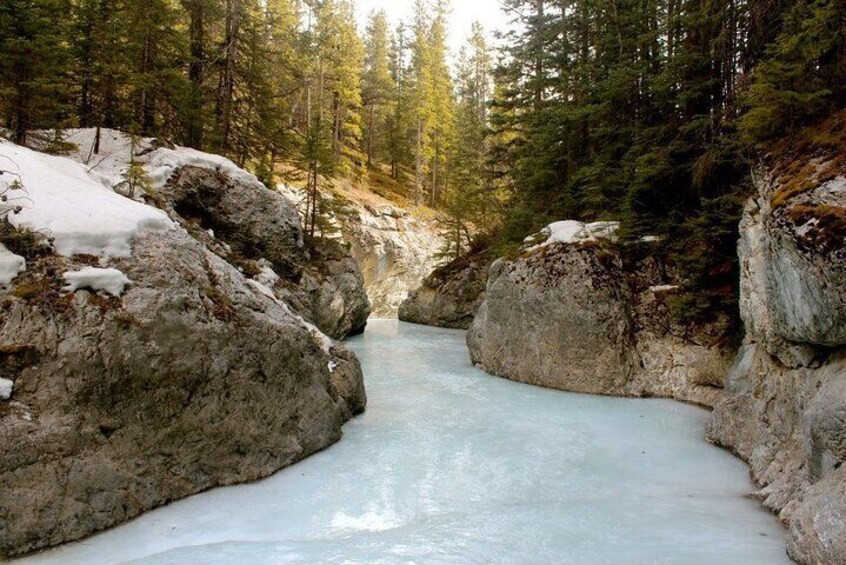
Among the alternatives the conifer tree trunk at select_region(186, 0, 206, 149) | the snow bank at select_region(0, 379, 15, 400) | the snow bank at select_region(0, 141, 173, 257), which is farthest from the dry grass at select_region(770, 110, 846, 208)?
the conifer tree trunk at select_region(186, 0, 206, 149)

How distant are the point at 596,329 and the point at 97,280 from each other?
9.25 m

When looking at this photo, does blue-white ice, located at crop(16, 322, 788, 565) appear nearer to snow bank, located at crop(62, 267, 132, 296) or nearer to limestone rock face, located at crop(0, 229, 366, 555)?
limestone rock face, located at crop(0, 229, 366, 555)

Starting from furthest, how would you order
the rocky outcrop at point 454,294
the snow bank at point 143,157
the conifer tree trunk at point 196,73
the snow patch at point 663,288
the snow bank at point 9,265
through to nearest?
the rocky outcrop at point 454,294
the conifer tree trunk at point 196,73
the snow bank at point 143,157
the snow patch at point 663,288
the snow bank at point 9,265

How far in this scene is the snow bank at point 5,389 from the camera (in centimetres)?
400

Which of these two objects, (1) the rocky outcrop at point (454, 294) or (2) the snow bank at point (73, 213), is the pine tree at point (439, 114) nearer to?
(1) the rocky outcrop at point (454, 294)

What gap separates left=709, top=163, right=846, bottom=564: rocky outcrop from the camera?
380cm

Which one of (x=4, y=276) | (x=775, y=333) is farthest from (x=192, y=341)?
(x=775, y=333)

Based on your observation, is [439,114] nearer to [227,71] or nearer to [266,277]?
[227,71]

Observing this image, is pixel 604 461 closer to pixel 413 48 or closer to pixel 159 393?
pixel 159 393

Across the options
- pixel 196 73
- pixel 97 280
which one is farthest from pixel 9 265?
pixel 196 73

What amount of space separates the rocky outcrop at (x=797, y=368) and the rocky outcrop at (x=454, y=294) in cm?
1695

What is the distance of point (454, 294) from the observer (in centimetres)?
2492

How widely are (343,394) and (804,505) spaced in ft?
20.4

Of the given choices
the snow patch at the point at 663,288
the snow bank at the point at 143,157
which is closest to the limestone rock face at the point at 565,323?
the snow patch at the point at 663,288
